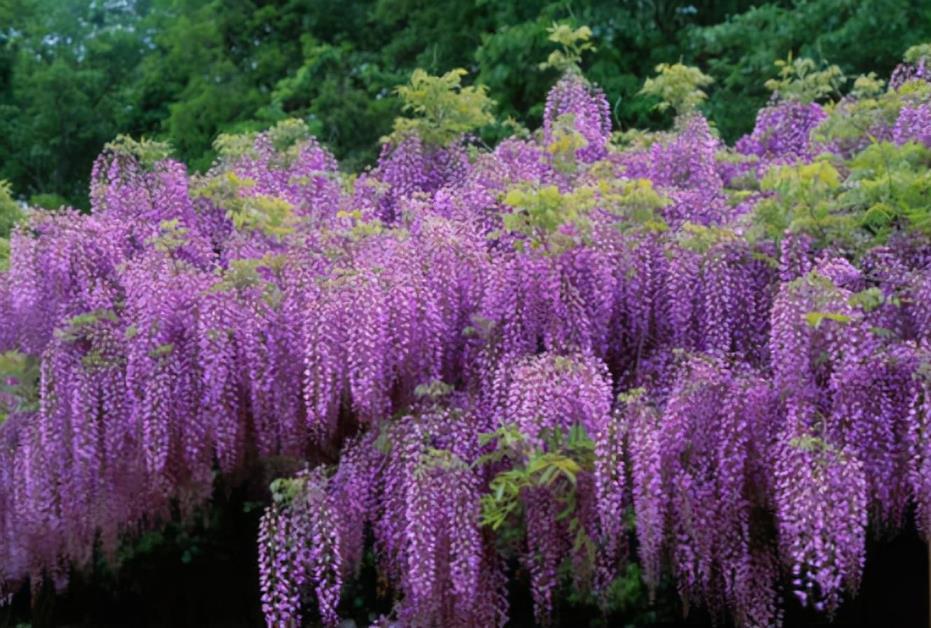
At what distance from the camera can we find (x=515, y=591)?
7.20 metres

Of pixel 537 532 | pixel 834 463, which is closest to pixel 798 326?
pixel 834 463

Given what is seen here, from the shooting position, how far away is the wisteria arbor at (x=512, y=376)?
211 inches

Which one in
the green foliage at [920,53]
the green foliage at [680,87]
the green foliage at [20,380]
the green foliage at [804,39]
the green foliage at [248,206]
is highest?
the green foliage at [804,39]

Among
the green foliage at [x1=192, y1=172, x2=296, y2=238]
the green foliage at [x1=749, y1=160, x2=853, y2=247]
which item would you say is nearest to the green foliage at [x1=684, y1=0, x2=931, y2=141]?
the green foliage at [x1=749, y1=160, x2=853, y2=247]

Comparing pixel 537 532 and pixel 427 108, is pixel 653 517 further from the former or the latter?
pixel 427 108

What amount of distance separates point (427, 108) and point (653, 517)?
3.30m

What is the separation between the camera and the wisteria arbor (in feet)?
17.5

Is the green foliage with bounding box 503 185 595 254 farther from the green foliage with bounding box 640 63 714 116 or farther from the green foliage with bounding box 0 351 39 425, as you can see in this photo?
the green foliage with bounding box 0 351 39 425

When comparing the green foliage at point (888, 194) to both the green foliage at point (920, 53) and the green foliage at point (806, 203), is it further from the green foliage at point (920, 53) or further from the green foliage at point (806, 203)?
the green foliage at point (920, 53)

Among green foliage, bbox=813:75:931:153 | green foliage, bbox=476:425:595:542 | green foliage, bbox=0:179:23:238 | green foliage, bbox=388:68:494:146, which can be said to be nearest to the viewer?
green foliage, bbox=476:425:595:542

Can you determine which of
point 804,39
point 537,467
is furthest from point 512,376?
point 804,39

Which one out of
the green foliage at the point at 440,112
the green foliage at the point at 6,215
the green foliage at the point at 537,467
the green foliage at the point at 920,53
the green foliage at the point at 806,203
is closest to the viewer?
the green foliage at the point at 537,467

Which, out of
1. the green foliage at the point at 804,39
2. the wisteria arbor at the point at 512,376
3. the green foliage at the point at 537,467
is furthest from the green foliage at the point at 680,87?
the green foliage at the point at 804,39

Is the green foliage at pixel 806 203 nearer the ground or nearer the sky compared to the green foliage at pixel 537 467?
nearer the sky
